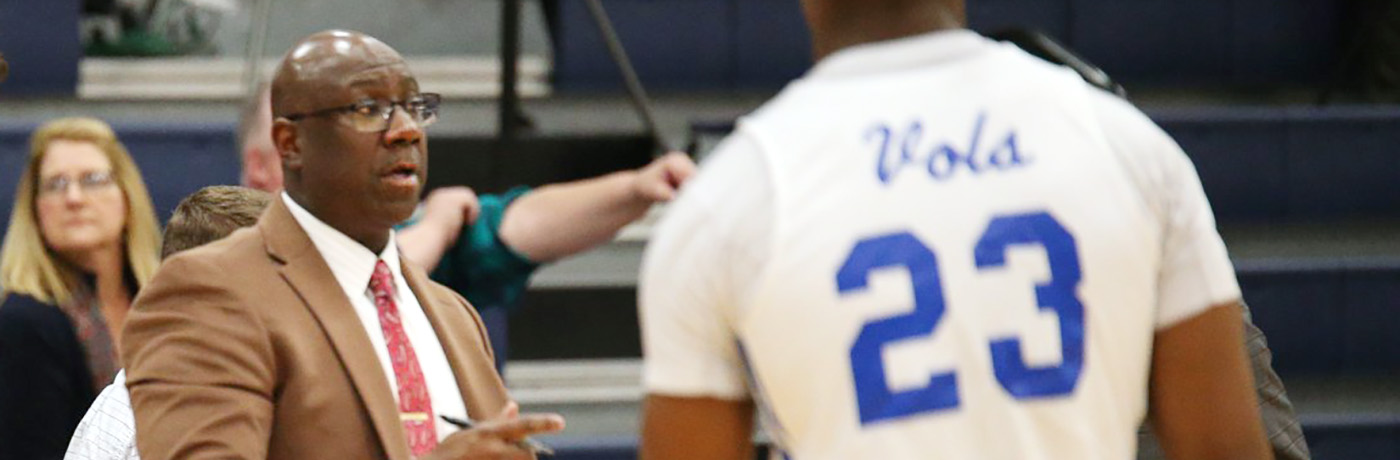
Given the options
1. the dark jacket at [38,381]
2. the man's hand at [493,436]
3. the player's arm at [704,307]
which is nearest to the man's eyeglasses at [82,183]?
the dark jacket at [38,381]

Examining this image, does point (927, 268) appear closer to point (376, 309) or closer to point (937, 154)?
point (937, 154)

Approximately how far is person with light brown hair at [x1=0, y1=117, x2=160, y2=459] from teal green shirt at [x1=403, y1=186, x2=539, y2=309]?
21.0 inches

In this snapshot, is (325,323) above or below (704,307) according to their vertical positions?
below

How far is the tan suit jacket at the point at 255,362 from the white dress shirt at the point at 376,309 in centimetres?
2

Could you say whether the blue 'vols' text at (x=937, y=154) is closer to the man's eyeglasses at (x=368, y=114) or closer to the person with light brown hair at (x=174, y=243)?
the man's eyeglasses at (x=368, y=114)

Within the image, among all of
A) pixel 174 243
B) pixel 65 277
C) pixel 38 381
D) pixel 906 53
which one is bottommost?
pixel 38 381

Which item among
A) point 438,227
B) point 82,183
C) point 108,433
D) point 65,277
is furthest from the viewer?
point 82,183

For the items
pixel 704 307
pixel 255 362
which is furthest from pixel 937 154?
pixel 255 362

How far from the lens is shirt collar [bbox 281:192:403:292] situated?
1.97m

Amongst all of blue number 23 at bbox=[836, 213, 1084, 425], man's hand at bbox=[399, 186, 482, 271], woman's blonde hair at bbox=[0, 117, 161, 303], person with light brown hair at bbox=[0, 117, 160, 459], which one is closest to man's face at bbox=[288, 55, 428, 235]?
blue number 23 at bbox=[836, 213, 1084, 425]

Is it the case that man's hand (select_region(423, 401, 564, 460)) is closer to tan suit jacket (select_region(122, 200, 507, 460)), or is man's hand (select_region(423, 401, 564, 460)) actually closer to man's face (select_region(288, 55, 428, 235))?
tan suit jacket (select_region(122, 200, 507, 460))

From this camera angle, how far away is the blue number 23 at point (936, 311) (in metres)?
1.36

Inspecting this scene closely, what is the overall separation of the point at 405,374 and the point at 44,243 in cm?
174

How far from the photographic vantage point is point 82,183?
3.51 metres
